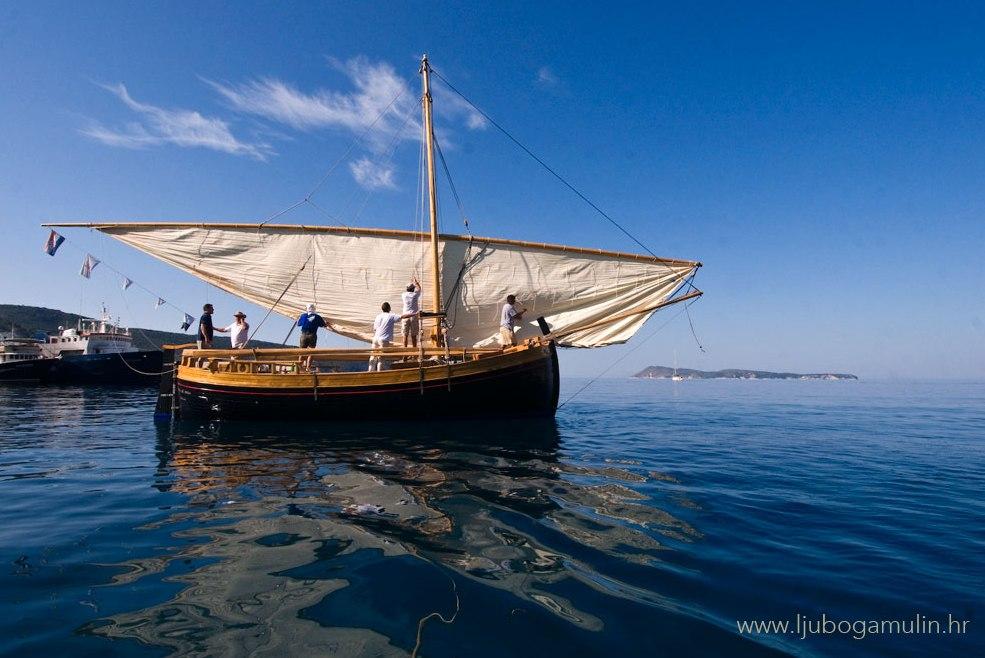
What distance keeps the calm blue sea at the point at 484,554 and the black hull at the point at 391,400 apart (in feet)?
11.9

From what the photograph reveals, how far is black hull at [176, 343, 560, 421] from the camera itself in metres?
13.1

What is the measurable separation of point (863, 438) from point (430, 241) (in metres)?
14.2

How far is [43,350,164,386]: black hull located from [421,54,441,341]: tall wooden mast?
34.0 meters

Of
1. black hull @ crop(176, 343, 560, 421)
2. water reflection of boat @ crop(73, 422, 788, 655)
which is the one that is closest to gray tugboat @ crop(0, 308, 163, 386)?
black hull @ crop(176, 343, 560, 421)

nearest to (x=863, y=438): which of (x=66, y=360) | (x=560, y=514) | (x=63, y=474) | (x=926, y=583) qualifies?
(x=926, y=583)

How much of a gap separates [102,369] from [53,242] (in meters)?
24.6

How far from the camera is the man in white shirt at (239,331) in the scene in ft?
49.6

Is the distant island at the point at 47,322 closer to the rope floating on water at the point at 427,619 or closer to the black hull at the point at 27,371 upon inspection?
the black hull at the point at 27,371

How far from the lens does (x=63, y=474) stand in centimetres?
766

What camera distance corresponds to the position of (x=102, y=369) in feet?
128

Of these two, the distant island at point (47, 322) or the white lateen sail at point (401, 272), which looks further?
the distant island at point (47, 322)

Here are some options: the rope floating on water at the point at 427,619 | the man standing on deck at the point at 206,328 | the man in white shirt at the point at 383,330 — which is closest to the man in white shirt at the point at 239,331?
the man standing on deck at the point at 206,328

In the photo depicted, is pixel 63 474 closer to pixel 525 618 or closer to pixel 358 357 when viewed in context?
pixel 358 357

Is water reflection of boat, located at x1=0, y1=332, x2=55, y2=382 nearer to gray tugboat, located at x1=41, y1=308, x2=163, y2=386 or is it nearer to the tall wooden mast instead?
gray tugboat, located at x1=41, y1=308, x2=163, y2=386
